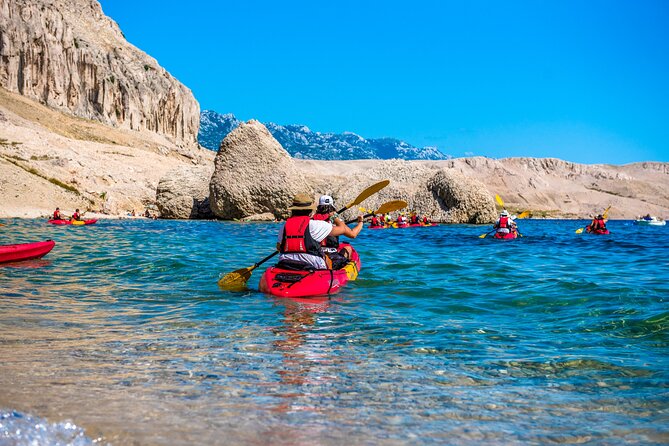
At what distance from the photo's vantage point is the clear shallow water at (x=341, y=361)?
3.35 m

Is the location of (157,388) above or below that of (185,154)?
below

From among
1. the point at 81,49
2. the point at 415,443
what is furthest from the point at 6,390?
the point at 81,49

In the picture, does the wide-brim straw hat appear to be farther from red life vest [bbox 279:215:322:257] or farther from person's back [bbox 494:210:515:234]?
person's back [bbox 494:210:515:234]

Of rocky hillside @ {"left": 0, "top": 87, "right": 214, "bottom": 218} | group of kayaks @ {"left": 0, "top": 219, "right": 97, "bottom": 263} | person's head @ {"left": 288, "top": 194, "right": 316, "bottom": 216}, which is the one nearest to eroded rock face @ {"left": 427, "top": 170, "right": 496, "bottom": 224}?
rocky hillside @ {"left": 0, "top": 87, "right": 214, "bottom": 218}

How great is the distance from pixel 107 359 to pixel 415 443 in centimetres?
271

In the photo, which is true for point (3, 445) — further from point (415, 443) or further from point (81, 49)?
point (81, 49)

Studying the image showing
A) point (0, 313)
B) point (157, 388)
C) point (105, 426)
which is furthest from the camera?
point (0, 313)

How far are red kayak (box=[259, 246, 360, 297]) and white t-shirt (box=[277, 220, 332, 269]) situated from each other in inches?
6.2

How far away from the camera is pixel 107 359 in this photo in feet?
15.6

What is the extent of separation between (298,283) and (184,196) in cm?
2968

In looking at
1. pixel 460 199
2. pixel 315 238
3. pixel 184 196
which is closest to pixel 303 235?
pixel 315 238

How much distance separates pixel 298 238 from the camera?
29.6ft

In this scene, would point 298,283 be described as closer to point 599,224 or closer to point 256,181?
point 599,224

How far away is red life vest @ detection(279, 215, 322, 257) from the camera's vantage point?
9.00 m
